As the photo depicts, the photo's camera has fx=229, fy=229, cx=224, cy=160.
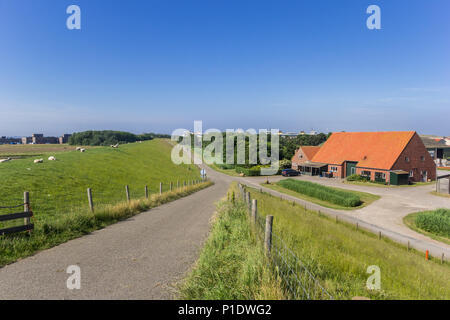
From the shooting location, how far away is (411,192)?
3144cm

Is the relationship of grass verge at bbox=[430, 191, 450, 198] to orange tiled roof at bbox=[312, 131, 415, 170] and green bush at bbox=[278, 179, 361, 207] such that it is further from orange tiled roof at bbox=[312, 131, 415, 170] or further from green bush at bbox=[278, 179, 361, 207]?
green bush at bbox=[278, 179, 361, 207]

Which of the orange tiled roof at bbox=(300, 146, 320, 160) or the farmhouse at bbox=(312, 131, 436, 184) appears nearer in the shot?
the farmhouse at bbox=(312, 131, 436, 184)

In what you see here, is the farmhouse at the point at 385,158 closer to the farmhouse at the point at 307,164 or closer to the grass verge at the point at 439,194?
the farmhouse at the point at 307,164

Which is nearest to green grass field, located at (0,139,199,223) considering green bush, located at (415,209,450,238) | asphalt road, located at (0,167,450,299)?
asphalt road, located at (0,167,450,299)

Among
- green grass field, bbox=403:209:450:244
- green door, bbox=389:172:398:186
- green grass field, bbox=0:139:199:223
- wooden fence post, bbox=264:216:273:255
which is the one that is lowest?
green grass field, bbox=403:209:450:244

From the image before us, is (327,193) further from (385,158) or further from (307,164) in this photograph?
(307,164)

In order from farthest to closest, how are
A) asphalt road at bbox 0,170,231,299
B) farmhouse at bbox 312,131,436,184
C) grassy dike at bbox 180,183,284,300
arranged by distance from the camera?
1. farmhouse at bbox 312,131,436,184
2. asphalt road at bbox 0,170,231,299
3. grassy dike at bbox 180,183,284,300

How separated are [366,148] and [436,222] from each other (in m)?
29.5

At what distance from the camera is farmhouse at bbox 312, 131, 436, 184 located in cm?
3766

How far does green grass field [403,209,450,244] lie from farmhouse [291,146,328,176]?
98.2 ft

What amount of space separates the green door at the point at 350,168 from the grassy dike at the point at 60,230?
137 ft

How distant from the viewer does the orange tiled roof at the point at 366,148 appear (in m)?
39.2

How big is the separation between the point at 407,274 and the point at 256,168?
168 ft

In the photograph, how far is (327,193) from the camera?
29.0 metres
